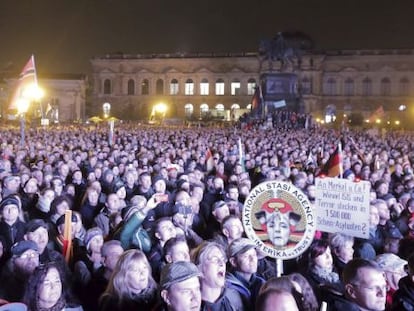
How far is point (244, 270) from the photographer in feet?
16.1

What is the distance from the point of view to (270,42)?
50.3m

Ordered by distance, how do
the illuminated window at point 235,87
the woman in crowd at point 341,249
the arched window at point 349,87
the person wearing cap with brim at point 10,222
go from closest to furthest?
1. the woman in crowd at point 341,249
2. the person wearing cap with brim at point 10,222
3. the arched window at point 349,87
4. the illuminated window at point 235,87

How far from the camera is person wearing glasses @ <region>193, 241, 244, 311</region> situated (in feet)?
14.2

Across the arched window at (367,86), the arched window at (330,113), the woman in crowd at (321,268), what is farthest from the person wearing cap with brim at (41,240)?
the arched window at (367,86)

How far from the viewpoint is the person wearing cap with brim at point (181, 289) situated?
369 centimetres

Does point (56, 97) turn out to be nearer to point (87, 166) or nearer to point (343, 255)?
point (87, 166)

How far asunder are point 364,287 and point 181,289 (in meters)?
1.22

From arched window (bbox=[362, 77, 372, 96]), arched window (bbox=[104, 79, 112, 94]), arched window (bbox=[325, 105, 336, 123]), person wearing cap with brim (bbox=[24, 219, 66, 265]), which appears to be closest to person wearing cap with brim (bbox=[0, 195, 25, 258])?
person wearing cap with brim (bbox=[24, 219, 66, 265])

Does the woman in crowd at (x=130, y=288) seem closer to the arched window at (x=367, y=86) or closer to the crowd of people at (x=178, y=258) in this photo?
the crowd of people at (x=178, y=258)

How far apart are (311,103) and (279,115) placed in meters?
41.5

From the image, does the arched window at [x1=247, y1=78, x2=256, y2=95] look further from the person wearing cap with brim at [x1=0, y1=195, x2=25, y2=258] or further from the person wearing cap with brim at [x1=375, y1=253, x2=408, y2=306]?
→ the person wearing cap with brim at [x1=375, y1=253, x2=408, y2=306]

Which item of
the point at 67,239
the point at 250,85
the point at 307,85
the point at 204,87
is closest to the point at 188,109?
the point at 204,87

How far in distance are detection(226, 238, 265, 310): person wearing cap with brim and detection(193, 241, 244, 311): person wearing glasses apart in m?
0.21

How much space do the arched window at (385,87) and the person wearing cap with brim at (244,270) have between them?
267 ft
